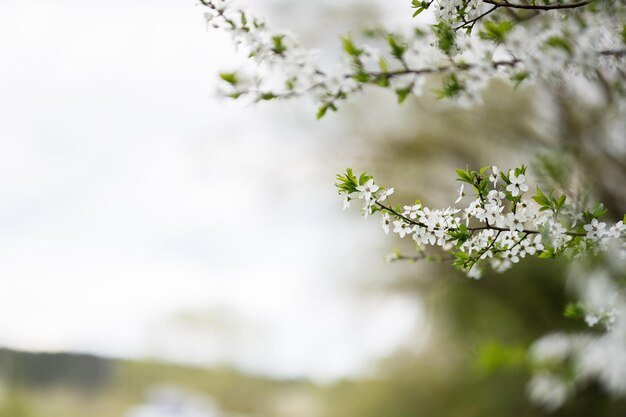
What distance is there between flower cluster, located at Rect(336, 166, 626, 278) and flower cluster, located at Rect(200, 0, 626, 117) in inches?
12.7

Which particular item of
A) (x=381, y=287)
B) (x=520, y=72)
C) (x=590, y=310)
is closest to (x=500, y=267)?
(x=590, y=310)

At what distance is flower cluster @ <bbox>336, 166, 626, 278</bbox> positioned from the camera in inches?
35.6

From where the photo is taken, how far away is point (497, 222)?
919mm

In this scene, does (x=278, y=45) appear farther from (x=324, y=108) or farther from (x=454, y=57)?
(x=454, y=57)

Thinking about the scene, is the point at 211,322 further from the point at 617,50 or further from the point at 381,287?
the point at 617,50

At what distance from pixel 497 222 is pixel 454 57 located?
423 mm

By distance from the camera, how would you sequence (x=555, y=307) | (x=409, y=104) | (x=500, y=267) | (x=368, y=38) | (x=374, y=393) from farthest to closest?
(x=374, y=393), (x=555, y=307), (x=409, y=104), (x=368, y=38), (x=500, y=267)

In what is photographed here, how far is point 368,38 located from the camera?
4.98 ft

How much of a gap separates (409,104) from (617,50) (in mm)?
2924

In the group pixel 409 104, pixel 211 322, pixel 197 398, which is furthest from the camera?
pixel 211 322

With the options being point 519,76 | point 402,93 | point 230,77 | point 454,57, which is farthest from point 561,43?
point 230,77

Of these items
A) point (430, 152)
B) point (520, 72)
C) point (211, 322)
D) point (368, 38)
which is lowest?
point (520, 72)

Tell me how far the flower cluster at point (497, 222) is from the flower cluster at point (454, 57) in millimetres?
323

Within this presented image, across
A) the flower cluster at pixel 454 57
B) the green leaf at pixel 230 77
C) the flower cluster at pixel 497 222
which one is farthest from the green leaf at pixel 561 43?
the green leaf at pixel 230 77
